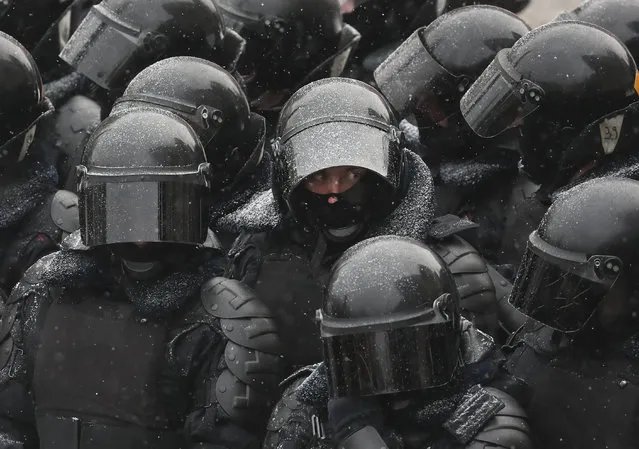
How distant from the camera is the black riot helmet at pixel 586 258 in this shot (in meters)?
4.18

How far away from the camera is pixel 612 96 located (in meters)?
5.26

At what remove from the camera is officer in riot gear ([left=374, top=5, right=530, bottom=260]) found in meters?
5.85

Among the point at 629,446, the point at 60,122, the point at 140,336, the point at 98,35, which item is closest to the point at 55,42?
the point at 60,122

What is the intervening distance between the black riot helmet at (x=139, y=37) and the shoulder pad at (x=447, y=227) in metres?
1.50

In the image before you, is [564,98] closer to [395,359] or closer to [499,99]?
[499,99]

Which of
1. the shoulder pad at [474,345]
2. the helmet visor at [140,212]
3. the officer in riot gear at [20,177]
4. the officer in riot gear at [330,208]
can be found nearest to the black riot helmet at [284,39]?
the officer in riot gear at [20,177]

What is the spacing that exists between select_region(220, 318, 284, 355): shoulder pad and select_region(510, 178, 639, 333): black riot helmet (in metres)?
0.96

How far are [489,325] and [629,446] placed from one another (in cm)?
101

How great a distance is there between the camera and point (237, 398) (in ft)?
15.7

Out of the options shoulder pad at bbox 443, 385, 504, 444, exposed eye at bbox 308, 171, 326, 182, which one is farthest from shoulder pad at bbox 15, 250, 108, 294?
shoulder pad at bbox 443, 385, 504, 444

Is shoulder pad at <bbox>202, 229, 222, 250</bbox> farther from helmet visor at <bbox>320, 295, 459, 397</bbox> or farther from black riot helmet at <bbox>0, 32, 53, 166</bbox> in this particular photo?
black riot helmet at <bbox>0, 32, 53, 166</bbox>

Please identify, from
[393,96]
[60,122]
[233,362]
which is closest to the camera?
[233,362]

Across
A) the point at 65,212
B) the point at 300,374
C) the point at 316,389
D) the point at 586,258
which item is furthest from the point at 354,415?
the point at 65,212

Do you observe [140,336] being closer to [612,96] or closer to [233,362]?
[233,362]
